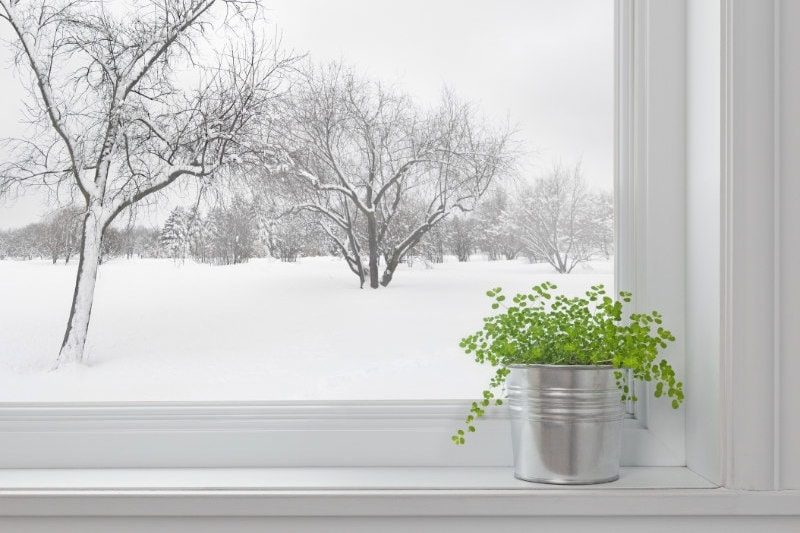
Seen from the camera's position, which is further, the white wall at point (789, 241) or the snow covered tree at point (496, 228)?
the snow covered tree at point (496, 228)

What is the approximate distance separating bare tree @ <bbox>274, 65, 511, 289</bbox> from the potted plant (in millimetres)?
277

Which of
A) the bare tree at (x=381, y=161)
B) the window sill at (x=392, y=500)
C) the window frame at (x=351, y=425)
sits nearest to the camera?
the window sill at (x=392, y=500)

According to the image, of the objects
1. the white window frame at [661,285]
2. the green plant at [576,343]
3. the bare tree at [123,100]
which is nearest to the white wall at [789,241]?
the white window frame at [661,285]

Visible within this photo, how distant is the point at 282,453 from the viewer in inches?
57.5

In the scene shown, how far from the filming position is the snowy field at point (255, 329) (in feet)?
4.94

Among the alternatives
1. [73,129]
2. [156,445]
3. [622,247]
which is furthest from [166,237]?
[622,247]

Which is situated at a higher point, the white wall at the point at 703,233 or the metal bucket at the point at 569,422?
the white wall at the point at 703,233

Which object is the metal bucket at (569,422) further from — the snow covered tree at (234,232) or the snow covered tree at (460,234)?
the snow covered tree at (234,232)

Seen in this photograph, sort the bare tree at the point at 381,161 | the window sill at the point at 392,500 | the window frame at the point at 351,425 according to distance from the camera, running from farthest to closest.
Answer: the bare tree at the point at 381,161 → the window frame at the point at 351,425 → the window sill at the point at 392,500

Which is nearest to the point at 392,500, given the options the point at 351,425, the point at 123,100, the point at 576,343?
the point at 351,425

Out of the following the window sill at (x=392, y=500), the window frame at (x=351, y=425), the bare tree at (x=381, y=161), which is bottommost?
the window sill at (x=392, y=500)

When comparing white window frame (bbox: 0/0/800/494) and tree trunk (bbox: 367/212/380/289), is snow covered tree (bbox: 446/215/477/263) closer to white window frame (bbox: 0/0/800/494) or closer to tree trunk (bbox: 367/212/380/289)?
tree trunk (bbox: 367/212/380/289)

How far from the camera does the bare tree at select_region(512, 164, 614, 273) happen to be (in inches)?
60.9

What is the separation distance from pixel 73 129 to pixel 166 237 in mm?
264
